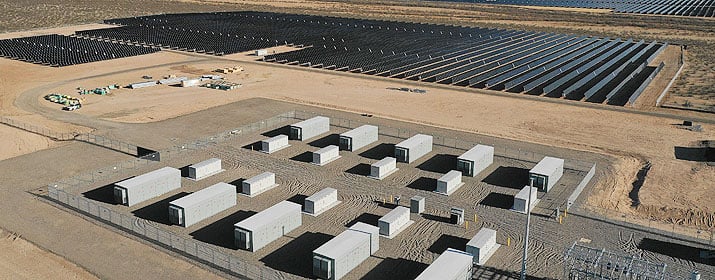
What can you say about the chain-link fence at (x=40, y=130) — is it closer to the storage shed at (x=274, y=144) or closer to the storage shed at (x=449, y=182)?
the storage shed at (x=274, y=144)

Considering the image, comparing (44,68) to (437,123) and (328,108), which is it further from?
(437,123)

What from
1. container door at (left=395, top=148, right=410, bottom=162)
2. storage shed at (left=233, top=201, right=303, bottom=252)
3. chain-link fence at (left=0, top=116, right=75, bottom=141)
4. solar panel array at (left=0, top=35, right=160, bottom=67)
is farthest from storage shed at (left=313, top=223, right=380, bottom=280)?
solar panel array at (left=0, top=35, right=160, bottom=67)

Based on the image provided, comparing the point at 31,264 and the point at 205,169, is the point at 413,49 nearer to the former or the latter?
the point at 205,169

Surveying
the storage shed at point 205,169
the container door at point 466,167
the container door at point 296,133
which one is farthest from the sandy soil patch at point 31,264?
the container door at point 466,167

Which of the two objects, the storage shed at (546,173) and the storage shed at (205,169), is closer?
the storage shed at (546,173)

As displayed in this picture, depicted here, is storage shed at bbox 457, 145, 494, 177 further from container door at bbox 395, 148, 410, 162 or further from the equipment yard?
container door at bbox 395, 148, 410, 162

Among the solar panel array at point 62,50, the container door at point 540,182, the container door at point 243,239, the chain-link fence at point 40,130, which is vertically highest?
the solar panel array at point 62,50
